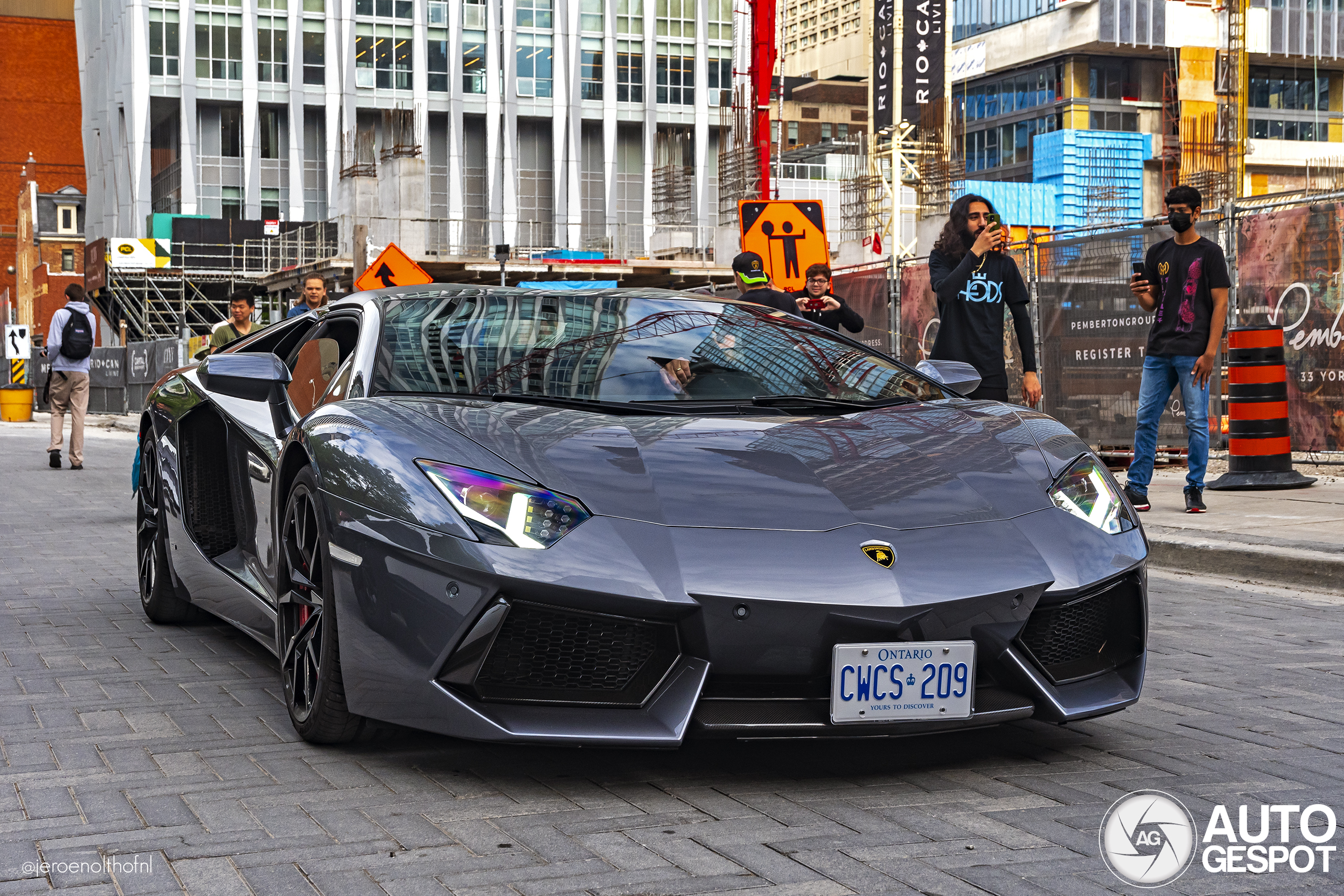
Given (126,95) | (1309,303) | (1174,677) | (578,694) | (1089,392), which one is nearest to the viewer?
(578,694)

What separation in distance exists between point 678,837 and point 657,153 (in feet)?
213

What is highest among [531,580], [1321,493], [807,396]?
[807,396]

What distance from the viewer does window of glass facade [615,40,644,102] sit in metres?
66.1

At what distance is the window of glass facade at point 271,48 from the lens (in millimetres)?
61031

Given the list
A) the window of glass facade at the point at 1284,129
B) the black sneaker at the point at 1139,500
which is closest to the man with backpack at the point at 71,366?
the black sneaker at the point at 1139,500

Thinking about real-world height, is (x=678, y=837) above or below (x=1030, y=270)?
below

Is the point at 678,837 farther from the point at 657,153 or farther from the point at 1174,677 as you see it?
the point at 657,153

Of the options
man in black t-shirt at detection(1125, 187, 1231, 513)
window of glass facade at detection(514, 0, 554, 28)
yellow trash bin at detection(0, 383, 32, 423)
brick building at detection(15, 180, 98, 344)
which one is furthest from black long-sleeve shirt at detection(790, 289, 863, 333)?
brick building at detection(15, 180, 98, 344)

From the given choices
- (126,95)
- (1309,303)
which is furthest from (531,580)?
(126,95)

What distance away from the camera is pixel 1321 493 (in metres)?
10.6

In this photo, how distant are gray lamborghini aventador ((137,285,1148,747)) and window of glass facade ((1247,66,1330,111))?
85011 millimetres

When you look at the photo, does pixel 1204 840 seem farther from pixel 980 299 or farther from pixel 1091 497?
pixel 980 299

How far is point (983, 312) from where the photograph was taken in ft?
27.8

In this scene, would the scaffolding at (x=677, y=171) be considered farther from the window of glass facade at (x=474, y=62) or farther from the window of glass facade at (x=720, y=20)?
the window of glass facade at (x=474, y=62)
